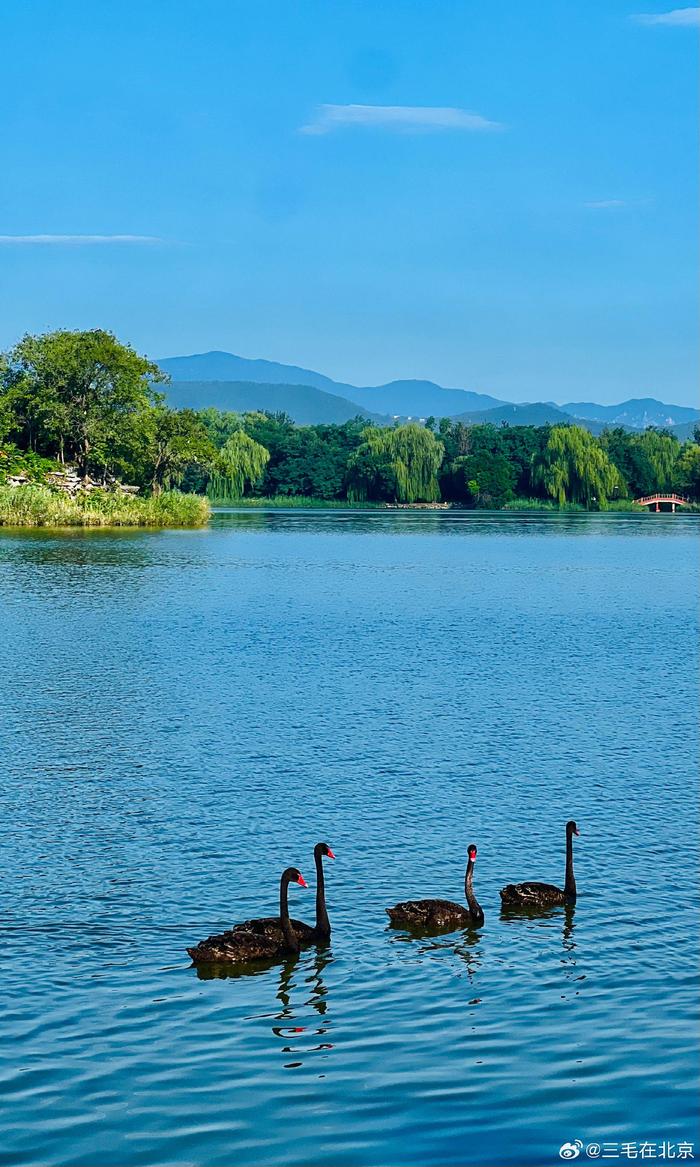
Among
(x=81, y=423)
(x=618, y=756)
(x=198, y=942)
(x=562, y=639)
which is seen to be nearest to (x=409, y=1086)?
(x=198, y=942)

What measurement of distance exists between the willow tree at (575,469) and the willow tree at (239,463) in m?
29.5

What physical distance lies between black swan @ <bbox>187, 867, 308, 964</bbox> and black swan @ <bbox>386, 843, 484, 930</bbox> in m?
1.20

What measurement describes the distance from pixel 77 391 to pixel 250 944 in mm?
82304

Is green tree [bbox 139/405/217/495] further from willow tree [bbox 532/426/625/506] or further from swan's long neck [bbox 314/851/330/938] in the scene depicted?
swan's long neck [bbox 314/851/330/938]

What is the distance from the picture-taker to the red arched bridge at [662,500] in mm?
156062

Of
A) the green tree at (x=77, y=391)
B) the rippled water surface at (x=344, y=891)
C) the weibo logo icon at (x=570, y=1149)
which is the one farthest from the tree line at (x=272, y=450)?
the weibo logo icon at (x=570, y=1149)

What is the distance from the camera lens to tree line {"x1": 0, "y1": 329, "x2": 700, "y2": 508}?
297 feet

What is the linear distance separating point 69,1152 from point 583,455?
135977 millimetres

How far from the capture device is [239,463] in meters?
148

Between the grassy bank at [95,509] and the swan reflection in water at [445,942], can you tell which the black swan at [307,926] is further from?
the grassy bank at [95,509]

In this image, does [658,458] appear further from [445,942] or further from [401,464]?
[445,942]

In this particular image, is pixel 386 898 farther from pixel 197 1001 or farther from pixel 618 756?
pixel 618 756

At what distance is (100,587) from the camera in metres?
48.5

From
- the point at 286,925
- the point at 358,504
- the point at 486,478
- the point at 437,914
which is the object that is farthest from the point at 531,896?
the point at 358,504
